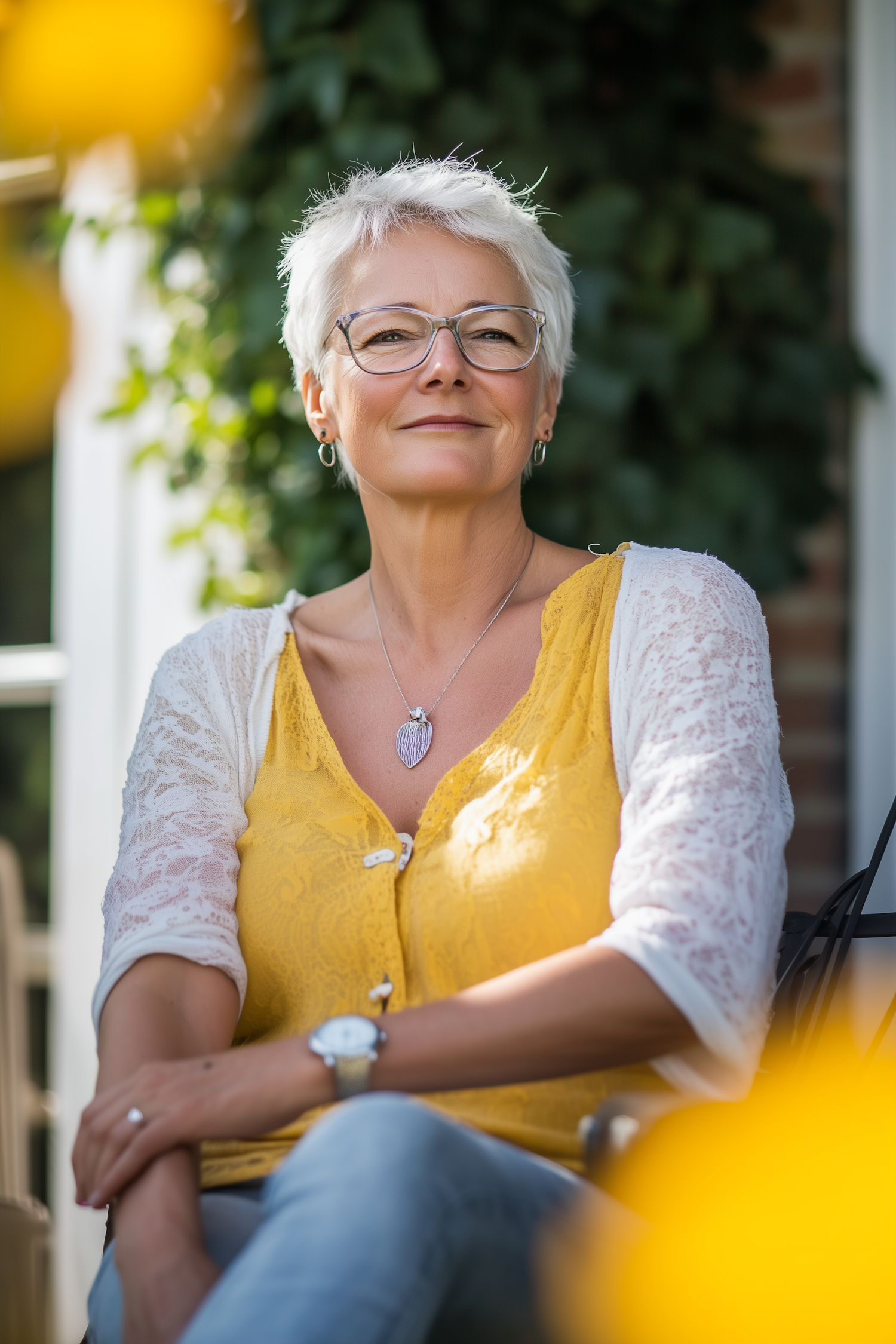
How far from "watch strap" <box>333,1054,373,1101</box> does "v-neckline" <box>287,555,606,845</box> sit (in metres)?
0.33

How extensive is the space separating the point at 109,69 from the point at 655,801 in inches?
89.2

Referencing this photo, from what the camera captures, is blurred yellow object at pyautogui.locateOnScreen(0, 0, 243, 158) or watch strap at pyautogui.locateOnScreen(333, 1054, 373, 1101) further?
blurred yellow object at pyautogui.locateOnScreen(0, 0, 243, 158)

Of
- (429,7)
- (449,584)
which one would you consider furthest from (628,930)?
(429,7)

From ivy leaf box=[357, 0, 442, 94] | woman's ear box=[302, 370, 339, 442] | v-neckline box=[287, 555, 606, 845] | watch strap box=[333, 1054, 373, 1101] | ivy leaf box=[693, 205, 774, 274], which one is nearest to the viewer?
watch strap box=[333, 1054, 373, 1101]

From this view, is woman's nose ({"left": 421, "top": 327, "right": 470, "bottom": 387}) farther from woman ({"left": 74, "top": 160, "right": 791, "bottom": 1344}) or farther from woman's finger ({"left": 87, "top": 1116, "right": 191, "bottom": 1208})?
woman's finger ({"left": 87, "top": 1116, "right": 191, "bottom": 1208})

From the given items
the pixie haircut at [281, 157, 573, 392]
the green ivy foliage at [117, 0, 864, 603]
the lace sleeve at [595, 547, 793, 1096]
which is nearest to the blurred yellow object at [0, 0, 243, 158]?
the green ivy foliage at [117, 0, 864, 603]

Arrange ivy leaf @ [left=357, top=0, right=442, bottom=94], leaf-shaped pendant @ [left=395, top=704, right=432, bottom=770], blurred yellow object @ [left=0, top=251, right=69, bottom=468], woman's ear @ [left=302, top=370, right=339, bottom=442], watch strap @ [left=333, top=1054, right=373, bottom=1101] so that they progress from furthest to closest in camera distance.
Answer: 1. blurred yellow object @ [left=0, top=251, right=69, bottom=468]
2. ivy leaf @ [left=357, top=0, right=442, bottom=94]
3. woman's ear @ [left=302, top=370, right=339, bottom=442]
4. leaf-shaped pendant @ [left=395, top=704, right=432, bottom=770]
5. watch strap @ [left=333, top=1054, right=373, bottom=1101]

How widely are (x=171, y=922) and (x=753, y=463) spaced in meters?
1.59

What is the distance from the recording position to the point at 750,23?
8.40 feet

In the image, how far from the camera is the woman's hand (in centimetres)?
119

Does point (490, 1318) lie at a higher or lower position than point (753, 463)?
lower

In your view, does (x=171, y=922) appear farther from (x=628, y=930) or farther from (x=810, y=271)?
(x=810, y=271)

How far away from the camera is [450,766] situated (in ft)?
5.09

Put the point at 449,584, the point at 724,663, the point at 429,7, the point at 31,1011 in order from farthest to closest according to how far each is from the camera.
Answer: the point at 31,1011
the point at 429,7
the point at 449,584
the point at 724,663
